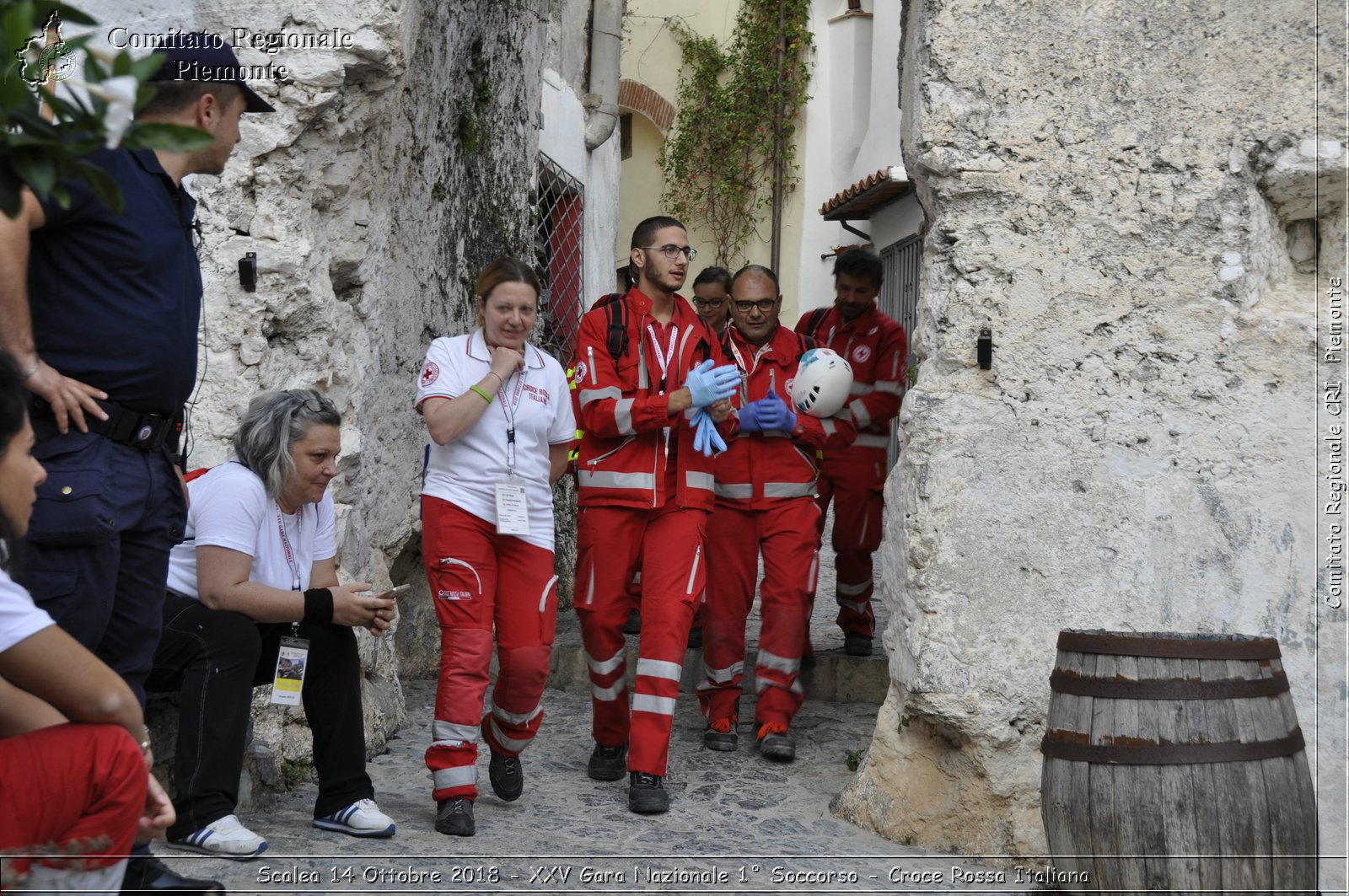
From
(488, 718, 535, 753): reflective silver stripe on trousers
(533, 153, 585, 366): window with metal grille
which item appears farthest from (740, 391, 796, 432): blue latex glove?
(533, 153, 585, 366): window with metal grille

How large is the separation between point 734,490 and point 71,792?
3.38 m

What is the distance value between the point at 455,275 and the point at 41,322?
3.66m

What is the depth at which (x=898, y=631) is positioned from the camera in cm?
428

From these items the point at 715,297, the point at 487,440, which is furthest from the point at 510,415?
the point at 715,297

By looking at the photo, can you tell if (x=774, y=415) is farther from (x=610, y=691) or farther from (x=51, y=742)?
(x=51, y=742)

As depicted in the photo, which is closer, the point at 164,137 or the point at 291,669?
the point at 164,137

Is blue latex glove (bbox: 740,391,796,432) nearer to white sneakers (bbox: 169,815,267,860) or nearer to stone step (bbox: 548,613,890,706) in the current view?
stone step (bbox: 548,613,890,706)

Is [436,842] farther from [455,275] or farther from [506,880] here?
[455,275]

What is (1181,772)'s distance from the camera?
2977mm

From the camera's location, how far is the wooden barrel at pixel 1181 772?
296 centimetres

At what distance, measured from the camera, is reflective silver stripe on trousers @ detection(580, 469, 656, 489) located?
15.0 ft

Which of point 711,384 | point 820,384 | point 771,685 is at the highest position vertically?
point 820,384

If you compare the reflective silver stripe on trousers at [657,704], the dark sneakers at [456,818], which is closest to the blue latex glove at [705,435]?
the reflective silver stripe on trousers at [657,704]

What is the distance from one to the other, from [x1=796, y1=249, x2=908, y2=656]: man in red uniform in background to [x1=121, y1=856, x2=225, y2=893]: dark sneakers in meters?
3.72
